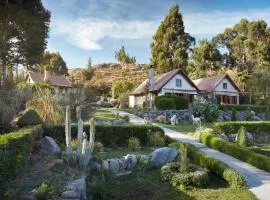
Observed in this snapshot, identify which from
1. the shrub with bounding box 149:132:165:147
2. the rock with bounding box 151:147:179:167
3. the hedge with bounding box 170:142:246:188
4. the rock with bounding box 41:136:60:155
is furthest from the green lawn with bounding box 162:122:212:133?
the rock with bounding box 41:136:60:155

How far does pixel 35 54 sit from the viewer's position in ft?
95.9

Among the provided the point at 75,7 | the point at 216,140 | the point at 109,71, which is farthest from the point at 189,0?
Result: the point at 109,71

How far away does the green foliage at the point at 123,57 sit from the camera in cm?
9119

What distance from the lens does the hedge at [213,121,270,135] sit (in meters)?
24.9

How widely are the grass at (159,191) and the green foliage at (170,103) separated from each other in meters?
23.3

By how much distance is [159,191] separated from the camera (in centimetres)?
1200

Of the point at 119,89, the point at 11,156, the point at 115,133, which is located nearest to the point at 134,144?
the point at 115,133

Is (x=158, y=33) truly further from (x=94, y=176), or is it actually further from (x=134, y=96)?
(x=94, y=176)

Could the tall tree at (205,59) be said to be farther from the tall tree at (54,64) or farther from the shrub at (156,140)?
the shrub at (156,140)

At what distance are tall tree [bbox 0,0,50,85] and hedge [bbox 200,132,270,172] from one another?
46.5ft

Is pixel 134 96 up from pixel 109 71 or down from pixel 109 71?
down

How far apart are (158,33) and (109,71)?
35.1 meters

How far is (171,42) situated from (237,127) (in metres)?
34.8

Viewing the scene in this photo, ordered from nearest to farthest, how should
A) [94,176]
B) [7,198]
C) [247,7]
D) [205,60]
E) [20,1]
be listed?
[7,198], [94,176], [247,7], [20,1], [205,60]
